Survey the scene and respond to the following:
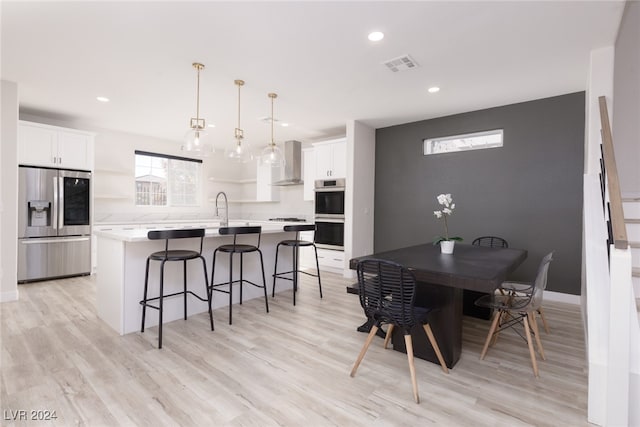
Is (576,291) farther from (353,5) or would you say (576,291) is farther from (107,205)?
(107,205)

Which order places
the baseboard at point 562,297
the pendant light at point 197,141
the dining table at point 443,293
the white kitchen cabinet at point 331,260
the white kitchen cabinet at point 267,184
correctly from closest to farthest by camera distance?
the dining table at point 443,293 → the pendant light at point 197,141 → the baseboard at point 562,297 → the white kitchen cabinet at point 331,260 → the white kitchen cabinet at point 267,184

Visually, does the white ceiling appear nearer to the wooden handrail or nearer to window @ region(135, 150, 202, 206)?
the wooden handrail

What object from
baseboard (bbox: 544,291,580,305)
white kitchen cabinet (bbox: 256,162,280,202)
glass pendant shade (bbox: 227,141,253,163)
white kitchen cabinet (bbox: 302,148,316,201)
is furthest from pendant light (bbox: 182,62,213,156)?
baseboard (bbox: 544,291,580,305)

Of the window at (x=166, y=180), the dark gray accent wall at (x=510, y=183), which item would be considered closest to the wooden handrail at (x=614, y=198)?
the dark gray accent wall at (x=510, y=183)

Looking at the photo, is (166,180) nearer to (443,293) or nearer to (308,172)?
(308,172)

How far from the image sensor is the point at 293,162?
666cm

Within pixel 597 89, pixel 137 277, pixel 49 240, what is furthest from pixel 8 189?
pixel 597 89

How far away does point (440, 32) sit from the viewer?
2.60 m

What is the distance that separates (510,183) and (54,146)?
6.78 m

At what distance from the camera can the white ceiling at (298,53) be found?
2.34 metres

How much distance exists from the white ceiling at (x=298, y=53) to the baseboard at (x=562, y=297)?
101 inches

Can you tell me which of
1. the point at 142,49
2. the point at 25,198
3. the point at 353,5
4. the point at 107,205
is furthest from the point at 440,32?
the point at 107,205

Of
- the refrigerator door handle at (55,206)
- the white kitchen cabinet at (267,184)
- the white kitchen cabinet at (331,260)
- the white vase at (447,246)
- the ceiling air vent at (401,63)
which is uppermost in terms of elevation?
the ceiling air vent at (401,63)

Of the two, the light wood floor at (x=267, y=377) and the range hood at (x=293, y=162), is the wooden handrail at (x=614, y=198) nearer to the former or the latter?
the light wood floor at (x=267, y=377)
